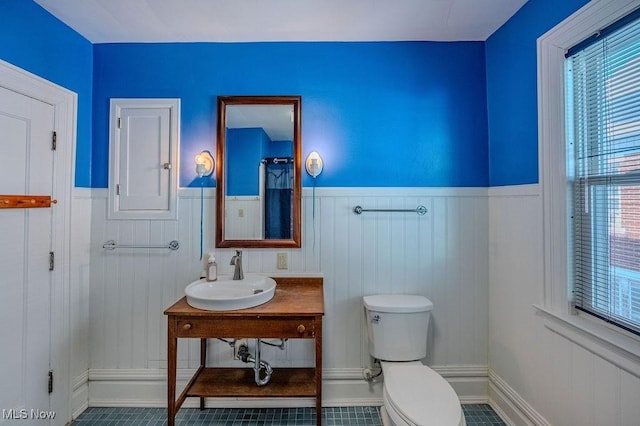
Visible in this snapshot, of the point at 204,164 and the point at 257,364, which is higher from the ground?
the point at 204,164

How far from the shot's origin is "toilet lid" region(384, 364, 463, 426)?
4.23 ft

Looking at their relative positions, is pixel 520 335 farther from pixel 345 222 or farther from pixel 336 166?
pixel 336 166

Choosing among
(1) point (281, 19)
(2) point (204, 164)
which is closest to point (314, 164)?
(2) point (204, 164)

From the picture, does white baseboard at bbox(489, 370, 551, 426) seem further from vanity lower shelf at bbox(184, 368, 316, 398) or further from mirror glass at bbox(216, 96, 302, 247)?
mirror glass at bbox(216, 96, 302, 247)

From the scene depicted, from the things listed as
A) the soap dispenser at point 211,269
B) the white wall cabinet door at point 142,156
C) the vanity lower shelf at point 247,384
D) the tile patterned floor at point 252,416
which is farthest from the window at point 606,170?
the white wall cabinet door at point 142,156

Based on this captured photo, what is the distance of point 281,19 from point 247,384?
2.14m

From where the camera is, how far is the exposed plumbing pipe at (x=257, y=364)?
1.76 m

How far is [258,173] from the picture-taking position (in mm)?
2006

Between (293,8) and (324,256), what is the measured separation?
1480 millimetres

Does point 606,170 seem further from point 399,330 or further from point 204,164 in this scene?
point 204,164

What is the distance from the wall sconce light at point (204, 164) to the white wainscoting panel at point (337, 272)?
4.9 inches

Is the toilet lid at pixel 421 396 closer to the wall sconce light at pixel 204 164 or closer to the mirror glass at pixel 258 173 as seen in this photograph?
the mirror glass at pixel 258 173

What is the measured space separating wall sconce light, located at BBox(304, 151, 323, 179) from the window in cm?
128

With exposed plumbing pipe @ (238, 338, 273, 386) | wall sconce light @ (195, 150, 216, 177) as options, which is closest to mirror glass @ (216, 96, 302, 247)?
wall sconce light @ (195, 150, 216, 177)
